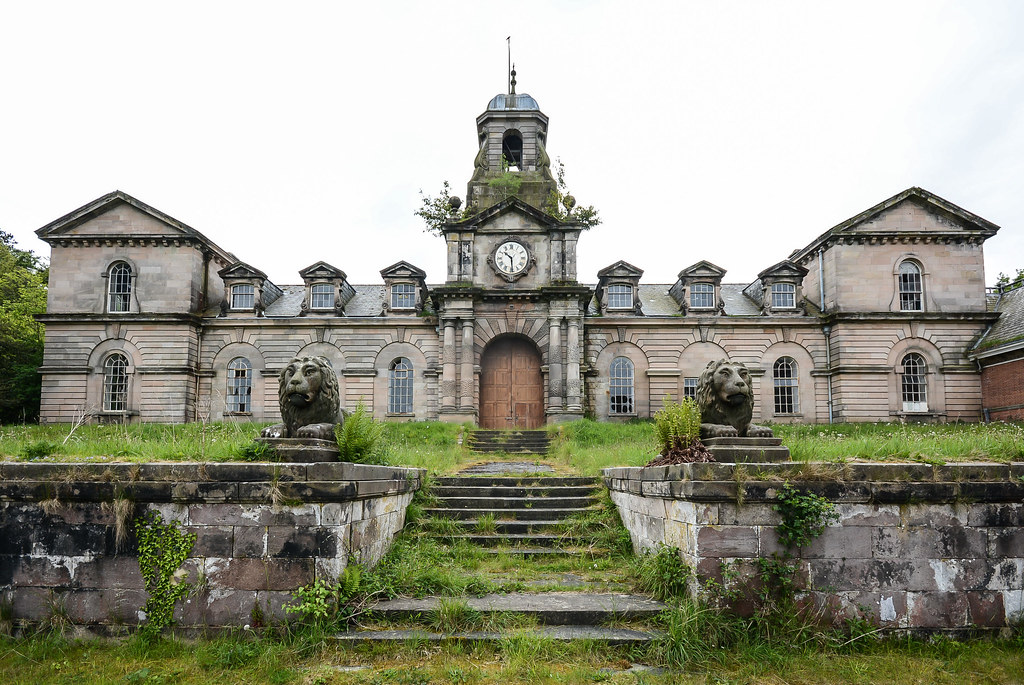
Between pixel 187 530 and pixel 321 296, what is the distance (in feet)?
72.7

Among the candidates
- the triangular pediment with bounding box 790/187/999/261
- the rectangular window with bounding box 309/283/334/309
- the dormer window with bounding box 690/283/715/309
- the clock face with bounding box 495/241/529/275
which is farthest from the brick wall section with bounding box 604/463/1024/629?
the rectangular window with bounding box 309/283/334/309

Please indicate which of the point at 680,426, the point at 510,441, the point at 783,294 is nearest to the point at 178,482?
the point at 680,426

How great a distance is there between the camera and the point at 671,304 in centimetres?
2883

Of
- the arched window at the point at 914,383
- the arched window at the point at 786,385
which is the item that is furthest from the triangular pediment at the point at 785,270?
the arched window at the point at 914,383

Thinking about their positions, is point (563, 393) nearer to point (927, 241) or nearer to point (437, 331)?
point (437, 331)

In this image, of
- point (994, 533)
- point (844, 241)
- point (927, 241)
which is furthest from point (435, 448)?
point (927, 241)

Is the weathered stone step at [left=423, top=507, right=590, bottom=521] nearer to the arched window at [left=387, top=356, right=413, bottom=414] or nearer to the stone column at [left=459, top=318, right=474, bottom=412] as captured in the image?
the stone column at [left=459, top=318, right=474, bottom=412]

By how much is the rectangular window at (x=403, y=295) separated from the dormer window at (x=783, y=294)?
15.5 m

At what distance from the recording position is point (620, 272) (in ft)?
90.2

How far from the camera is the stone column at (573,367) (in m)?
24.1

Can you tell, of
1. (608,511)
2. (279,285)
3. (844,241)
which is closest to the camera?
(608,511)

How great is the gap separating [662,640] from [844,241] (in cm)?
2487

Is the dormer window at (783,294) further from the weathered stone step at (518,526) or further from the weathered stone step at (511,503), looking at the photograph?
the weathered stone step at (518,526)

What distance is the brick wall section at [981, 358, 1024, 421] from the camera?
2339 cm
